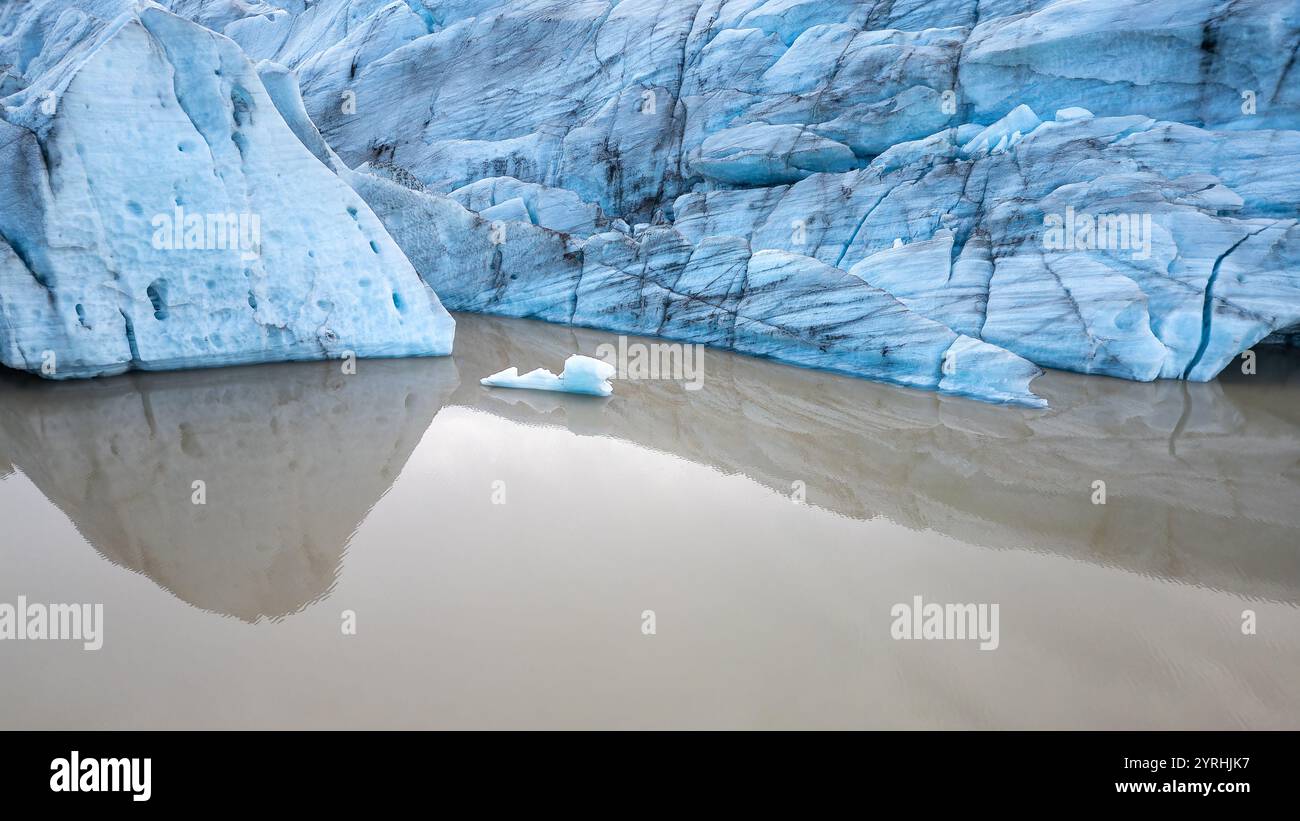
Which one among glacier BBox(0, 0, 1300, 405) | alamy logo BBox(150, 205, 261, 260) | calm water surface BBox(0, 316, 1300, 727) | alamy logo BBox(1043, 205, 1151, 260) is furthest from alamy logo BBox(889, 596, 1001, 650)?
alamy logo BBox(1043, 205, 1151, 260)

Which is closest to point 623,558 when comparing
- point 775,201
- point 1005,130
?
point 775,201

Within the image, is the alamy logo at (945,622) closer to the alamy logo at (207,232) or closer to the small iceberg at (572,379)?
the small iceberg at (572,379)

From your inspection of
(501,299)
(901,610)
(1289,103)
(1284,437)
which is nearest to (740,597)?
(901,610)

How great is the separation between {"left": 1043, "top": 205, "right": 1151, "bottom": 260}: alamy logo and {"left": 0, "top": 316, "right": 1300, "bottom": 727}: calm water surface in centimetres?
291

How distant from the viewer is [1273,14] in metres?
10.8

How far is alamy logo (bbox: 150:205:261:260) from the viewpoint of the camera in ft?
24.8

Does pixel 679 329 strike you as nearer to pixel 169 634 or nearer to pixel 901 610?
pixel 901 610

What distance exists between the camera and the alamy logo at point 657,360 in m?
8.95

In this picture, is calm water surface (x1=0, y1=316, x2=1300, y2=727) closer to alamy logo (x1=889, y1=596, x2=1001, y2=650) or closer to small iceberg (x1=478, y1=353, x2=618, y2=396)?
alamy logo (x1=889, y1=596, x2=1001, y2=650)

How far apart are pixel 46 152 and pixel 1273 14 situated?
14.9 meters

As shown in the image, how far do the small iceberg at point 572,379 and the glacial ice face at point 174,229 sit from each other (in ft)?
5.39
